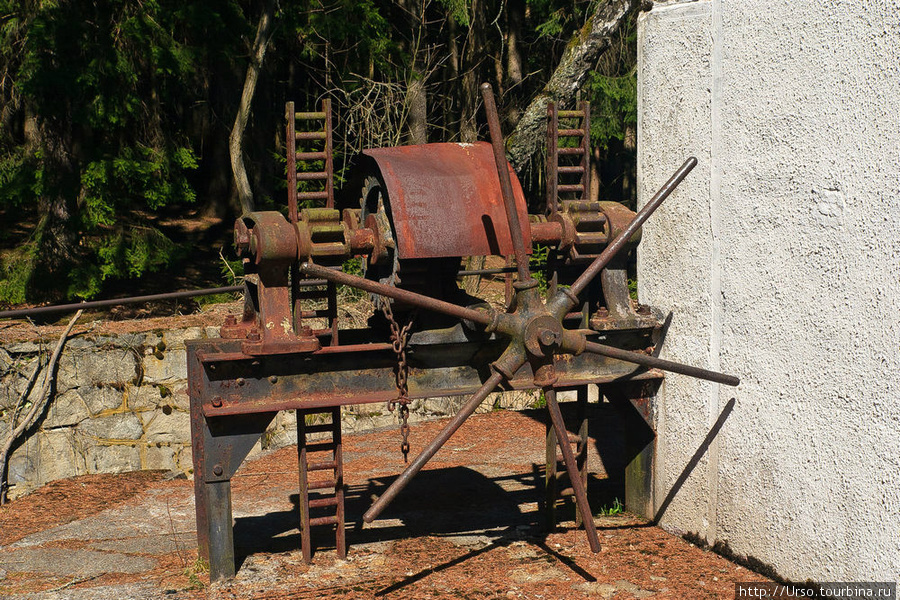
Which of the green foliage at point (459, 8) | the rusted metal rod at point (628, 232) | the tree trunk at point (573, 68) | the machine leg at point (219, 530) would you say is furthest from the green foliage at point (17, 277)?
the rusted metal rod at point (628, 232)

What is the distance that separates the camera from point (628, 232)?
546 centimetres

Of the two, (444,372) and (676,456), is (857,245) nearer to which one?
(676,456)

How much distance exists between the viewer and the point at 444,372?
19.6 feet

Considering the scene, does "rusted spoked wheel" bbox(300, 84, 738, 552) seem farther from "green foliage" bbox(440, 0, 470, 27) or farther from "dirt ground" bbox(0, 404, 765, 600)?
"green foliage" bbox(440, 0, 470, 27)

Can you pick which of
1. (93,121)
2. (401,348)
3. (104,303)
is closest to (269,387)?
(401,348)

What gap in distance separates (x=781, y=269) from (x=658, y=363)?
0.83 meters

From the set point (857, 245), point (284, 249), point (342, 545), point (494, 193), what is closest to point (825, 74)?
point (857, 245)

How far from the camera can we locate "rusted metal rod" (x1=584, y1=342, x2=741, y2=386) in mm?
5098

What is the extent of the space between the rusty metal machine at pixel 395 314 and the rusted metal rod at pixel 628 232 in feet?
0.03

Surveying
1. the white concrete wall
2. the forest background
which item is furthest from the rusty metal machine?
the forest background

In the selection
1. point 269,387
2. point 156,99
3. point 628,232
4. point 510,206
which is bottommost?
point 269,387

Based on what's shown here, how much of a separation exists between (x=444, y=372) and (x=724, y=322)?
1.70 m

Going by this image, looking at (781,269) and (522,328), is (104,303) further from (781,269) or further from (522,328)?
(781,269)

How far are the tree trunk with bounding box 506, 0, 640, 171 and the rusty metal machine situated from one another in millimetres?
6325
